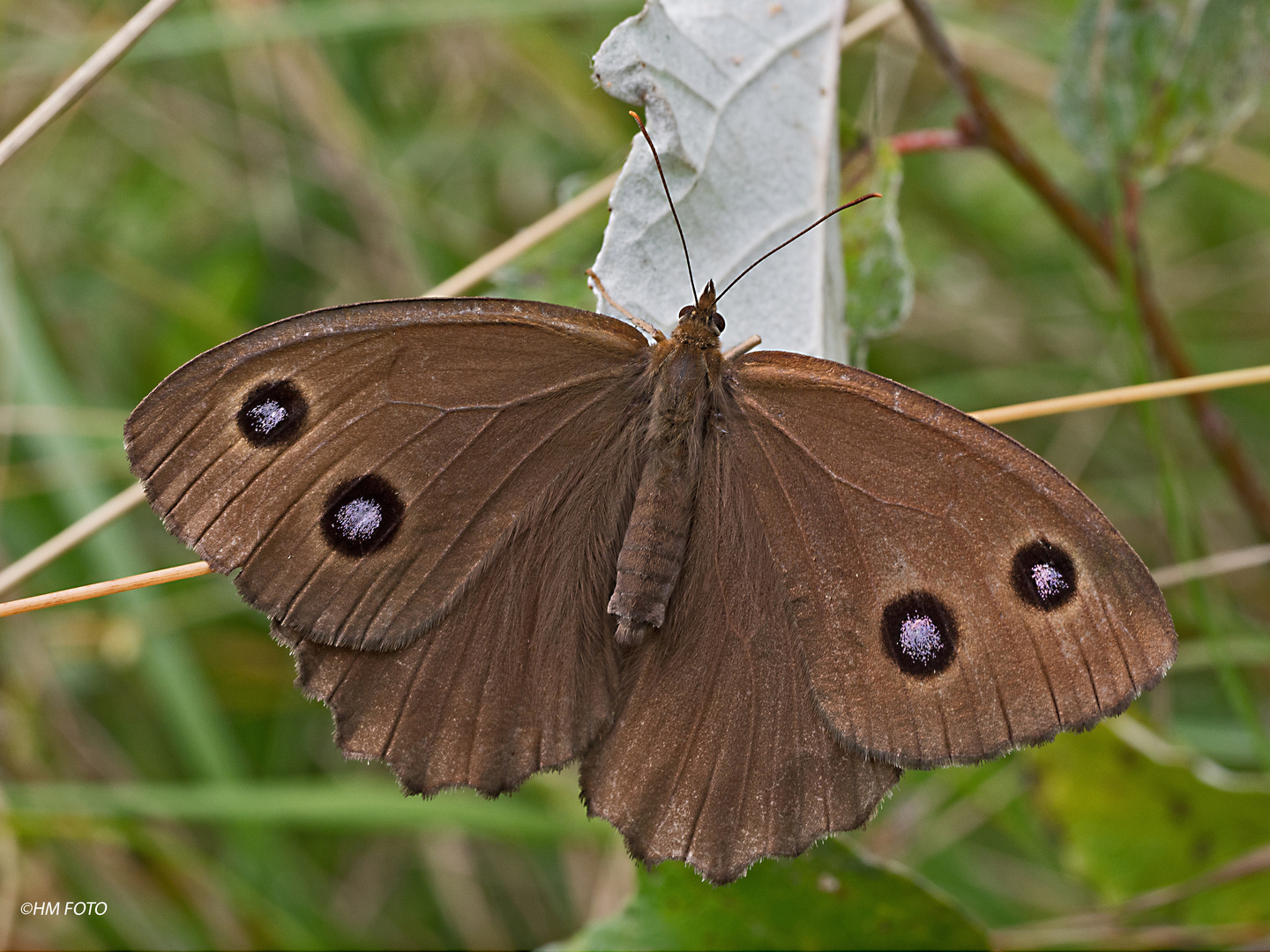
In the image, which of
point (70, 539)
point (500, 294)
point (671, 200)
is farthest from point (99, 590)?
point (671, 200)

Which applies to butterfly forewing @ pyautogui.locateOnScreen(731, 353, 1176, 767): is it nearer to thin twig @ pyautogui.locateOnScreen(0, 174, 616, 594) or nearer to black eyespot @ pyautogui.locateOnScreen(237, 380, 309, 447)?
thin twig @ pyautogui.locateOnScreen(0, 174, 616, 594)

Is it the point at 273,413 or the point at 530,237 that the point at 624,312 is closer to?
the point at 530,237

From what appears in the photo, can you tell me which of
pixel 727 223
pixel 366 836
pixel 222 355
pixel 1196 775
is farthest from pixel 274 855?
pixel 1196 775

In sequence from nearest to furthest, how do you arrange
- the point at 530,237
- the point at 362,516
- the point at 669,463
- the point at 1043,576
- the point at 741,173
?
the point at 1043,576 → the point at 362,516 → the point at 669,463 → the point at 741,173 → the point at 530,237

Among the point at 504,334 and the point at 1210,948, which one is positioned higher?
the point at 504,334

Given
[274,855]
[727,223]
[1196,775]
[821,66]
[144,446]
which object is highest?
[821,66]

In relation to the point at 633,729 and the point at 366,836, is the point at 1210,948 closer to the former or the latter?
the point at 633,729

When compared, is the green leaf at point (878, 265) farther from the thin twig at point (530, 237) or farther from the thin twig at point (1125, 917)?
the thin twig at point (1125, 917)
